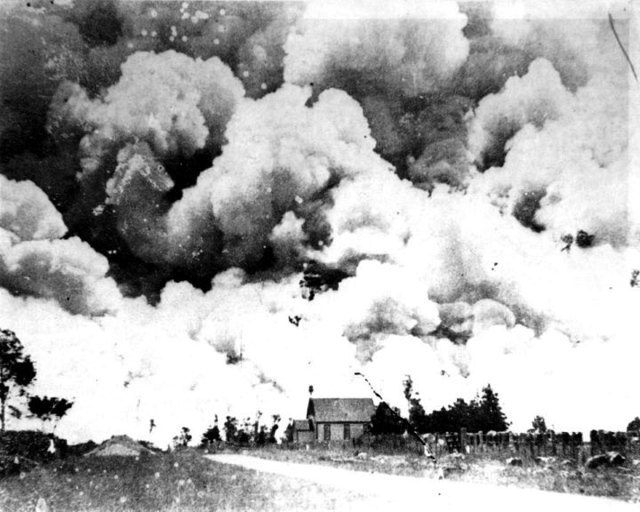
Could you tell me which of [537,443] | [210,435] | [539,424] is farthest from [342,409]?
[539,424]

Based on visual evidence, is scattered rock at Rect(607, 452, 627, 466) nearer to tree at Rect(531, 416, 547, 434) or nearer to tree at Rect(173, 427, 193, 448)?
tree at Rect(531, 416, 547, 434)

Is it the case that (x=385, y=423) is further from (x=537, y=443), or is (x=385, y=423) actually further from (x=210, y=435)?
(x=210, y=435)

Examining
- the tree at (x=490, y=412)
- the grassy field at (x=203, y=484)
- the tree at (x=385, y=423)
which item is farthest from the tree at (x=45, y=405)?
the tree at (x=490, y=412)

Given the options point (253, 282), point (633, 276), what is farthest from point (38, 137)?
point (633, 276)

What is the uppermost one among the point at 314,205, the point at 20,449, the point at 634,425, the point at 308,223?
the point at 314,205

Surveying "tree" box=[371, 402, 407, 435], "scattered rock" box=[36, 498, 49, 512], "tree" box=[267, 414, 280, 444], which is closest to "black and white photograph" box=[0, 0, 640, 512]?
"tree" box=[267, 414, 280, 444]

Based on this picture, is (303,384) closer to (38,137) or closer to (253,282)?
(253,282)
